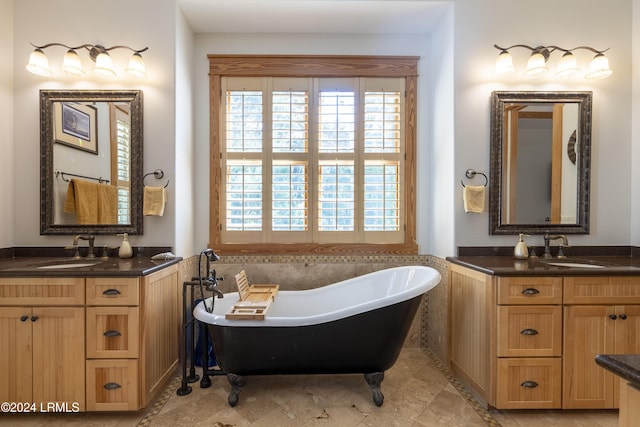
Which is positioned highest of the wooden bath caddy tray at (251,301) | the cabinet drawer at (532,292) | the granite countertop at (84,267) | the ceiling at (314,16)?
the ceiling at (314,16)

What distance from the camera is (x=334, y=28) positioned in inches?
107

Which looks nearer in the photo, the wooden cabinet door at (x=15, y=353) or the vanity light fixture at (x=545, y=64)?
the wooden cabinet door at (x=15, y=353)

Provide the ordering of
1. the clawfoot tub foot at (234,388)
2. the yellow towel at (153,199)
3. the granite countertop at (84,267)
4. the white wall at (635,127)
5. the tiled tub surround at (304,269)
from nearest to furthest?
the granite countertop at (84,267), the clawfoot tub foot at (234,388), the yellow towel at (153,199), the white wall at (635,127), the tiled tub surround at (304,269)

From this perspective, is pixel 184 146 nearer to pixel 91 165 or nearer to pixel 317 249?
pixel 91 165

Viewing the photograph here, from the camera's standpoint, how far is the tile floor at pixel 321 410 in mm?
1853

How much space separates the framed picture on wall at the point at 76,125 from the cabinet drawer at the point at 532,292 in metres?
2.89

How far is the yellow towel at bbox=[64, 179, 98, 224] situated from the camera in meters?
2.39

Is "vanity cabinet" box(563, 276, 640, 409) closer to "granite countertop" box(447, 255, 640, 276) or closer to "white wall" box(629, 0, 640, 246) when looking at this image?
"granite countertop" box(447, 255, 640, 276)

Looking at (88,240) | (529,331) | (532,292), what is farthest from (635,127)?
(88,240)

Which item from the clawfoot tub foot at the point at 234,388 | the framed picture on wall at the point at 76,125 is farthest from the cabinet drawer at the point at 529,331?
the framed picture on wall at the point at 76,125

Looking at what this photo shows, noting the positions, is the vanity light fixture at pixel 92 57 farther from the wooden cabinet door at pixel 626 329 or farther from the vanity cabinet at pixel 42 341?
the wooden cabinet door at pixel 626 329

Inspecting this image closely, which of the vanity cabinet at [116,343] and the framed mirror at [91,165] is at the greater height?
the framed mirror at [91,165]

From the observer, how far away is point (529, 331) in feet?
6.21

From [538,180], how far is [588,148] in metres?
0.45
